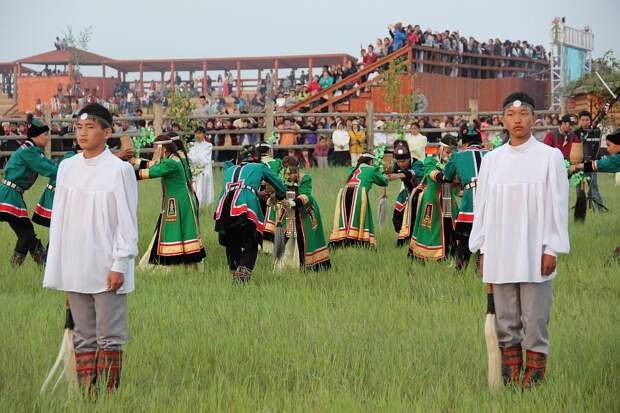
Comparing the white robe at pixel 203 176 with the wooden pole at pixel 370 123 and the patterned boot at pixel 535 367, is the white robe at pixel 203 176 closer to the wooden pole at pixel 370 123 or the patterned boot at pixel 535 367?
the wooden pole at pixel 370 123

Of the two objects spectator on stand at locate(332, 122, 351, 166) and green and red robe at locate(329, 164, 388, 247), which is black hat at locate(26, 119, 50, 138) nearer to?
green and red robe at locate(329, 164, 388, 247)

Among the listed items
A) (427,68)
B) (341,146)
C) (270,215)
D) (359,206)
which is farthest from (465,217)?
(427,68)

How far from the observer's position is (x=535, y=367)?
637 cm

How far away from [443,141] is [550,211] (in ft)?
21.7

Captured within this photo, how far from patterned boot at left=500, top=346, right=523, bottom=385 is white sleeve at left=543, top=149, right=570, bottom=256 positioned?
24.4 inches

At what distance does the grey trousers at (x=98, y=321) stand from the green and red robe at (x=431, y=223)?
22.3ft

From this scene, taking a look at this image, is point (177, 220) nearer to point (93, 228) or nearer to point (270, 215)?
point (270, 215)

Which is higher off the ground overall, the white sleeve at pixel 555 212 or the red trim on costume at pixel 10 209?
the white sleeve at pixel 555 212

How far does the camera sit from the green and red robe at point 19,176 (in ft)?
39.6

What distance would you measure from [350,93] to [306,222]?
61.8ft

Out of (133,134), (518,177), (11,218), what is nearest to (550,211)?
(518,177)

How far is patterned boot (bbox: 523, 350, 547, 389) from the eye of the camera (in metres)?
6.34

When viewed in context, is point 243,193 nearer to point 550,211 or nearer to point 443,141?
point 443,141

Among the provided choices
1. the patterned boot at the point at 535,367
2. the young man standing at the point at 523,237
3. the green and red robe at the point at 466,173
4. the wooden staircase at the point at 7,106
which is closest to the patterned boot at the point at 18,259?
the green and red robe at the point at 466,173
